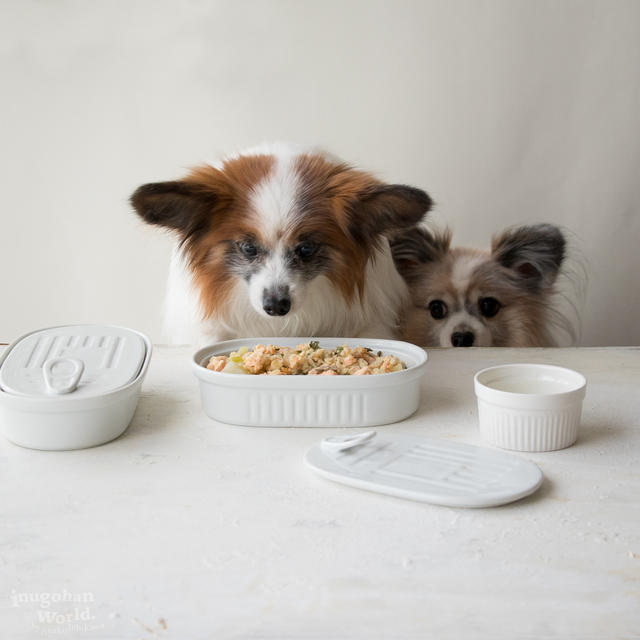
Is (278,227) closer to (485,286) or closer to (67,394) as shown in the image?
(67,394)

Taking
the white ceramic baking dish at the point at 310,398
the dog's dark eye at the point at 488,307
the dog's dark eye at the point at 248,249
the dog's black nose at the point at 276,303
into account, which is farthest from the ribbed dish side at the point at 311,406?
the dog's dark eye at the point at 488,307

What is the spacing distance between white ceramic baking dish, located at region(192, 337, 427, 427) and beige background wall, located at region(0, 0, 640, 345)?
1.16 m

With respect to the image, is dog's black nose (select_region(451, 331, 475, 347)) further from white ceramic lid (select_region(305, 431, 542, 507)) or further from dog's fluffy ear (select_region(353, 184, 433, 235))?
white ceramic lid (select_region(305, 431, 542, 507))

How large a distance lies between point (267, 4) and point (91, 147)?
679 mm

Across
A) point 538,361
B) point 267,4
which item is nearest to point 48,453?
point 538,361

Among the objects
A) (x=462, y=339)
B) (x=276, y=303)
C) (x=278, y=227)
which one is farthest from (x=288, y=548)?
(x=462, y=339)

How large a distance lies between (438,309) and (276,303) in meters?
0.72

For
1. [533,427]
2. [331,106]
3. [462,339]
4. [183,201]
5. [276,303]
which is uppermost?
[331,106]

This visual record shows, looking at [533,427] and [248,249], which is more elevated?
[248,249]

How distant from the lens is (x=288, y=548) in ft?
3.10

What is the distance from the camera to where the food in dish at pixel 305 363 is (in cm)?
136

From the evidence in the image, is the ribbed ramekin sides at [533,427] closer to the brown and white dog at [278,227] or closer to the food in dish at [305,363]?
the food in dish at [305,363]

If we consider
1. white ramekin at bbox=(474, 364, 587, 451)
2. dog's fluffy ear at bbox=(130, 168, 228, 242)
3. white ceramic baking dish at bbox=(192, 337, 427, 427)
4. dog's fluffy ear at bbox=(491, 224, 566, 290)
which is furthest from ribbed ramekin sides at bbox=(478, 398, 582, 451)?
dog's fluffy ear at bbox=(491, 224, 566, 290)

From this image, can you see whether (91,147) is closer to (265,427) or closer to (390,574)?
(265,427)
